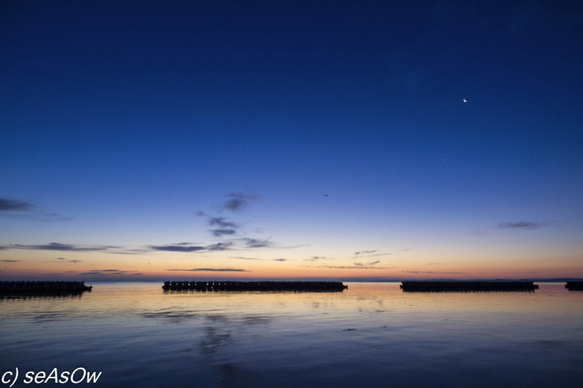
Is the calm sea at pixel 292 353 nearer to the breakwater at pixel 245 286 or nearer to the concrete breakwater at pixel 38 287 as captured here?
the concrete breakwater at pixel 38 287

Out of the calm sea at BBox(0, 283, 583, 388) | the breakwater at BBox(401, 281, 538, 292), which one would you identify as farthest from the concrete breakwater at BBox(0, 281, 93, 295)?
the breakwater at BBox(401, 281, 538, 292)

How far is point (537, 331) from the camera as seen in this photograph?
2547 centimetres

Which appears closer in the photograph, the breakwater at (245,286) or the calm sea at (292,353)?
the calm sea at (292,353)

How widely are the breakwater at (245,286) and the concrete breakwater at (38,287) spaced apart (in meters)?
21.2

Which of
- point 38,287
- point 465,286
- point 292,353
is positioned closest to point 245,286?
point 38,287

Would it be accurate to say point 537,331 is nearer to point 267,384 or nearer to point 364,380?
point 364,380

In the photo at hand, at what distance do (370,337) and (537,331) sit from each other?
44.8ft

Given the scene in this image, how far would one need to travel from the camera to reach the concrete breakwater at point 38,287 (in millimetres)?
69250

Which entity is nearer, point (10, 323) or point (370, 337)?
point (370, 337)

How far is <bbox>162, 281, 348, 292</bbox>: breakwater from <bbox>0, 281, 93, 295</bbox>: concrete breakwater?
69.6 ft

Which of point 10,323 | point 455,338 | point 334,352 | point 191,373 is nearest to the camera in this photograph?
point 191,373

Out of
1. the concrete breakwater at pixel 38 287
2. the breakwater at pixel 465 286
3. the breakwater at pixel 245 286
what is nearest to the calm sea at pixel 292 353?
the concrete breakwater at pixel 38 287

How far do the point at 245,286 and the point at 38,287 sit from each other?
4791 cm

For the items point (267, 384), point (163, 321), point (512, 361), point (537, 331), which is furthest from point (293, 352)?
point (537, 331)
